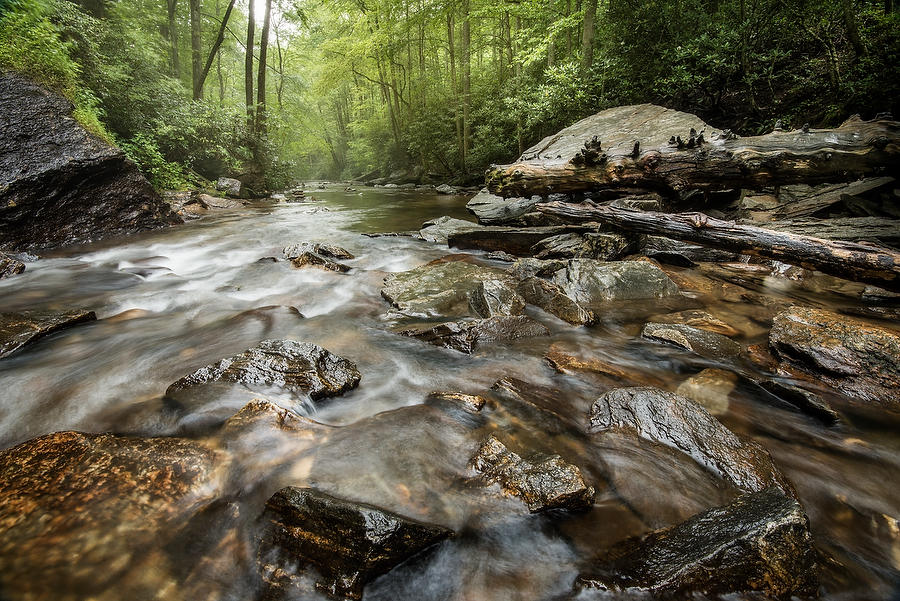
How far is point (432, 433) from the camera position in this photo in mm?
2318

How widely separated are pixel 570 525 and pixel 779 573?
739mm

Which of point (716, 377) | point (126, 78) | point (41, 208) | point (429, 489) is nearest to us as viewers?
point (429, 489)

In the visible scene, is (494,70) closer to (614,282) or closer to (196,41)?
(196,41)

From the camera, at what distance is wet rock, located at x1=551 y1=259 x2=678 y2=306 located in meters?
4.53

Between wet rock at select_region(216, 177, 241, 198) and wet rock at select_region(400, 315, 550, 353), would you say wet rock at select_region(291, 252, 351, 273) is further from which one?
wet rock at select_region(216, 177, 241, 198)

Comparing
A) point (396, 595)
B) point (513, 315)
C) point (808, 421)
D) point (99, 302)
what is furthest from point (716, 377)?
point (99, 302)

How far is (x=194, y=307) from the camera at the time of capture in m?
4.64

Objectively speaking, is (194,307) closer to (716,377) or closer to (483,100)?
(716,377)

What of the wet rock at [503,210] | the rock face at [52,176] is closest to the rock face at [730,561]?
the wet rock at [503,210]

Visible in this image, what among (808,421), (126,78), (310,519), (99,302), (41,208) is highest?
(126,78)

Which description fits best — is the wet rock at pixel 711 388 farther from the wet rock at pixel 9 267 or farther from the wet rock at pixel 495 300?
the wet rock at pixel 9 267

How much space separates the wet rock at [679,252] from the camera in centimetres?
563

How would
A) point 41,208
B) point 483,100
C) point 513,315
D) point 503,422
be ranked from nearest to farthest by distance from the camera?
point 503,422 → point 513,315 → point 41,208 → point 483,100

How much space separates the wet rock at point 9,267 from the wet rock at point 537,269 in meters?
6.98
